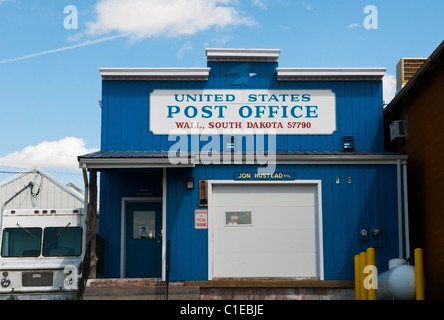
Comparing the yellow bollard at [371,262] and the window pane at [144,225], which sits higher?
the window pane at [144,225]

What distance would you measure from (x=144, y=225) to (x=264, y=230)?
13.3ft

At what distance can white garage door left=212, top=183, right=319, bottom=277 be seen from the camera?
18.9 metres

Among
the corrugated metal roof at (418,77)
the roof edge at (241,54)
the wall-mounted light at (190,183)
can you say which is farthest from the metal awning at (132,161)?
the corrugated metal roof at (418,77)

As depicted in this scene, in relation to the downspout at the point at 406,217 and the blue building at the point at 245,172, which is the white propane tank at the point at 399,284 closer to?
the downspout at the point at 406,217

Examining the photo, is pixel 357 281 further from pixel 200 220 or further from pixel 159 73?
pixel 159 73

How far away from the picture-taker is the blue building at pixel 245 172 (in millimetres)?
18922

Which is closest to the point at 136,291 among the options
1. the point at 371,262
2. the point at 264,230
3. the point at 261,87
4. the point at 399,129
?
the point at 264,230

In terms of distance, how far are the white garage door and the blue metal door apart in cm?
284

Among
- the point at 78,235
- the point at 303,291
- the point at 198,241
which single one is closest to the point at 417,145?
the point at 303,291

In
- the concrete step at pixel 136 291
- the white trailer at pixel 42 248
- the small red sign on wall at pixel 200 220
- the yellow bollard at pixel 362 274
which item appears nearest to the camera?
the yellow bollard at pixel 362 274

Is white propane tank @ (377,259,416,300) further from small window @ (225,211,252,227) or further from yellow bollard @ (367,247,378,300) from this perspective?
small window @ (225,211,252,227)

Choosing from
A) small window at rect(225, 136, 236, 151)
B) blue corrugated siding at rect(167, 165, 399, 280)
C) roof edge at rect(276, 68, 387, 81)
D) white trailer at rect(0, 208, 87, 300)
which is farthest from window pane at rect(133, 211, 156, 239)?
roof edge at rect(276, 68, 387, 81)

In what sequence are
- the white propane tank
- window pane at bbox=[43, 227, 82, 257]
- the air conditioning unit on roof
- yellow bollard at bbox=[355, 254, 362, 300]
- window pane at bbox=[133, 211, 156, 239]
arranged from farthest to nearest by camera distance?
window pane at bbox=[133, 211, 156, 239]
the air conditioning unit on roof
window pane at bbox=[43, 227, 82, 257]
yellow bollard at bbox=[355, 254, 362, 300]
the white propane tank

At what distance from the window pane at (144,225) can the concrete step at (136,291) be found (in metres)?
2.99
